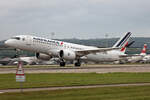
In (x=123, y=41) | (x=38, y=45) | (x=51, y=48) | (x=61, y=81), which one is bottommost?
(x=61, y=81)

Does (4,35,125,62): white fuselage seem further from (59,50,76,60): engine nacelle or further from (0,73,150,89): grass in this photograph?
(0,73,150,89): grass

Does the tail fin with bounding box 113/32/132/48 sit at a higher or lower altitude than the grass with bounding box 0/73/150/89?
higher

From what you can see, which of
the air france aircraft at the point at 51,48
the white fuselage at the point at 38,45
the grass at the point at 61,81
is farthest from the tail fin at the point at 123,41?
the grass at the point at 61,81

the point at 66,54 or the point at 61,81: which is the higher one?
the point at 66,54

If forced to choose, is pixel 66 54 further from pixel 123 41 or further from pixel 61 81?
pixel 61 81

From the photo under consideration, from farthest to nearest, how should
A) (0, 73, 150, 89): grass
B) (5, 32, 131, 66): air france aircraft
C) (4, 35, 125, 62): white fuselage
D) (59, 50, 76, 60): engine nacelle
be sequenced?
1. (59, 50, 76, 60): engine nacelle
2. (5, 32, 131, 66): air france aircraft
3. (4, 35, 125, 62): white fuselage
4. (0, 73, 150, 89): grass

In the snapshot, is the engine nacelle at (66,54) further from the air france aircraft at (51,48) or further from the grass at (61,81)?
the grass at (61,81)

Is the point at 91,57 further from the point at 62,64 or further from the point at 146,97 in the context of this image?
the point at 146,97

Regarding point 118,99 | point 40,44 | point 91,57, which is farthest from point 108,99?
point 91,57

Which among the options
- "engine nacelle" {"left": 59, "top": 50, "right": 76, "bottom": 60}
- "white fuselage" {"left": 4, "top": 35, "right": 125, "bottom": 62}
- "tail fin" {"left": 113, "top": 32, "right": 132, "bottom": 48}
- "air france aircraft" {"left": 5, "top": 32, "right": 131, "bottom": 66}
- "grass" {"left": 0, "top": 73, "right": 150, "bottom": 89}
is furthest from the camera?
"tail fin" {"left": 113, "top": 32, "right": 132, "bottom": 48}

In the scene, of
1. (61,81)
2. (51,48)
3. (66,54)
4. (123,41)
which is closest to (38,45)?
(51,48)

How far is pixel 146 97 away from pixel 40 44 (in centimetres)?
3832

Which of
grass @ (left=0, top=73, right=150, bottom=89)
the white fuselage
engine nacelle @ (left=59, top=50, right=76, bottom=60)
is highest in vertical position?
the white fuselage

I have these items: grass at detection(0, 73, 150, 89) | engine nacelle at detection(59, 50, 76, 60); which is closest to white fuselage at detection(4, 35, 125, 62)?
engine nacelle at detection(59, 50, 76, 60)
